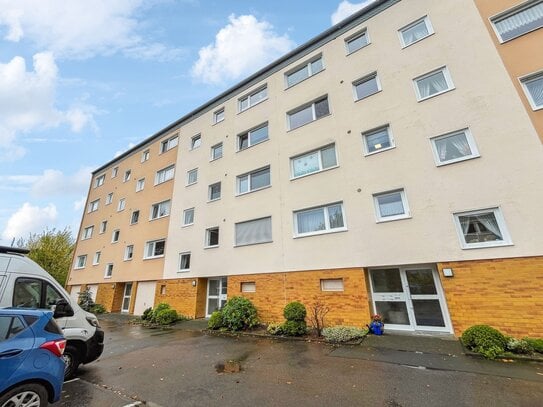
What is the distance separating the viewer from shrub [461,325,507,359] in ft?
20.1

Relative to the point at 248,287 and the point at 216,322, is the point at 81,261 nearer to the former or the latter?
the point at 216,322

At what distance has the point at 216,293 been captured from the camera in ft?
46.5

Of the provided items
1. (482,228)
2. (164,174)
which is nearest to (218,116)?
(164,174)

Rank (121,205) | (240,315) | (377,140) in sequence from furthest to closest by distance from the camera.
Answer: (121,205) → (240,315) → (377,140)

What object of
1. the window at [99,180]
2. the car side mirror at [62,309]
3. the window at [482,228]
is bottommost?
the car side mirror at [62,309]

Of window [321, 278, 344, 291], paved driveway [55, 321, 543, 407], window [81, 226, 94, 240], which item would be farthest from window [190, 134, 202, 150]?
window [81, 226, 94, 240]

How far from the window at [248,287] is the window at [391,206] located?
653 cm

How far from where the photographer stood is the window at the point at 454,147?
8.59 metres

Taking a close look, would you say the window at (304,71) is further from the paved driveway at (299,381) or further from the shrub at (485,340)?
the paved driveway at (299,381)

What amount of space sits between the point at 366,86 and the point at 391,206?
6058 mm

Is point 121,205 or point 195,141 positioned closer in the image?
point 195,141

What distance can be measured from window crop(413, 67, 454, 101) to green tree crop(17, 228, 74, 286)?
38.2 metres

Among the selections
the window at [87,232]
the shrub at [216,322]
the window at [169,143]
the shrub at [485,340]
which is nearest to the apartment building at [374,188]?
the shrub at [485,340]

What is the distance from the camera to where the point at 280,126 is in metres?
14.0
